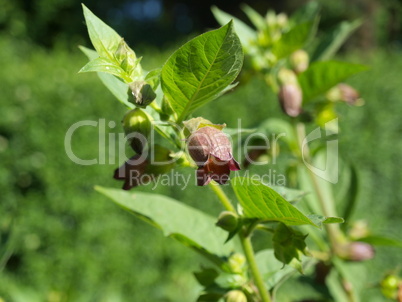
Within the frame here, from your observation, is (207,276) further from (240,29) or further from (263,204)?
(240,29)

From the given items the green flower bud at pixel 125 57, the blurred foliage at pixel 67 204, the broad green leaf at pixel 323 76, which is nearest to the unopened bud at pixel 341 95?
the broad green leaf at pixel 323 76

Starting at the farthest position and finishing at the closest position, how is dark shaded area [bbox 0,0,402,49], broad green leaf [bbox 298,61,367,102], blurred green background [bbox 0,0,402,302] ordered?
dark shaded area [bbox 0,0,402,49] → blurred green background [bbox 0,0,402,302] → broad green leaf [bbox 298,61,367,102]

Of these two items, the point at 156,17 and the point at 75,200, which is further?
the point at 156,17

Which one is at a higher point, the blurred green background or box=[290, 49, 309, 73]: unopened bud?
box=[290, 49, 309, 73]: unopened bud

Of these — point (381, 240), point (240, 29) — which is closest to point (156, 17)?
point (240, 29)

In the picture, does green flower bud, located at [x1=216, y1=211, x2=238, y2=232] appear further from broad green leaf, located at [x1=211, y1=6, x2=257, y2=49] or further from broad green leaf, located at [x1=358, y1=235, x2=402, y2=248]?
broad green leaf, located at [x1=211, y1=6, x2=257, y2=49]

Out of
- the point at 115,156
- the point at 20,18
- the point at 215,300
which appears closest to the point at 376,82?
the point at 115,156

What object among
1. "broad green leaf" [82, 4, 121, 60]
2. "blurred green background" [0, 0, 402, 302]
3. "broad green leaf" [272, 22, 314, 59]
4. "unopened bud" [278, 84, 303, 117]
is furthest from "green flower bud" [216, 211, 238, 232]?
"blurred green background" [0, 0, 402, 302]
